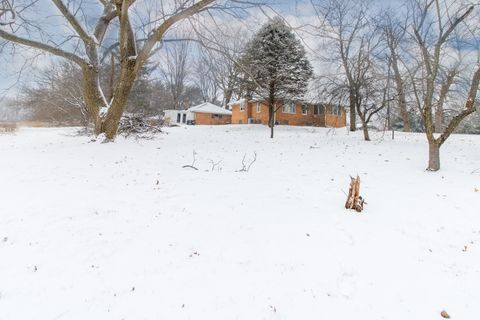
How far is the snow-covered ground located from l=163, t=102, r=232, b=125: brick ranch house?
3144 cm

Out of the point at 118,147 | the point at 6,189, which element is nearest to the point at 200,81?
the point at 118,147

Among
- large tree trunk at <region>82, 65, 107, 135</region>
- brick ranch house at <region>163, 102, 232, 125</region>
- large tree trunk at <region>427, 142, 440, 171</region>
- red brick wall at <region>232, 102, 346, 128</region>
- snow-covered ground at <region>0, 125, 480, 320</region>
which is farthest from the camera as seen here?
brick ranch house at <region>163, 102, 232, 125</region>

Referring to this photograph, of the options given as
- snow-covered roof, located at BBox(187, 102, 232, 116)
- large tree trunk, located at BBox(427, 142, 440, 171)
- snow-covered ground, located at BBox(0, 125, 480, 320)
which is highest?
snow-covered roof, located at BBox(187, 102, 232, 116)

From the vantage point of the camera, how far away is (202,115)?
38.4 metres

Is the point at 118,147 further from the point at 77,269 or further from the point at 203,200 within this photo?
the point at 77,269

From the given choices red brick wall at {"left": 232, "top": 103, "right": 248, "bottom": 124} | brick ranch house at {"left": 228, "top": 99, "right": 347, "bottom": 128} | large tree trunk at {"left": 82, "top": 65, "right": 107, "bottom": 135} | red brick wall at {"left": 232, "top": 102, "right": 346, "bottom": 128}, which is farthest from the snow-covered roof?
large tree trunk at {"left": 82, "top": 65, "right": 107, "bottom": 135}

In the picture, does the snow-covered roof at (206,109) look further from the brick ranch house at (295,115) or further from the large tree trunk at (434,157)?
the large tree trunk at (434,157)

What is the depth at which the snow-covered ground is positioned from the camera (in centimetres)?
281

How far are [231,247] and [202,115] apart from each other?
3561 cm

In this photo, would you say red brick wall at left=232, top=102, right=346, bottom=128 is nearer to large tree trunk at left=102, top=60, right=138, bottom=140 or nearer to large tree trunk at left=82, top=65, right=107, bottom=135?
large tree trunk at left=82, top=65, right=107, bottom=135

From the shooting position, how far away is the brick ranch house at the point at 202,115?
37.9 metres

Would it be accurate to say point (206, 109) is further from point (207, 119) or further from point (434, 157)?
point (434, 157)

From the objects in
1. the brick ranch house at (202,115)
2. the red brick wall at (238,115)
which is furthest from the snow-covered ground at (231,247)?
the brick ranch house at (202,115)

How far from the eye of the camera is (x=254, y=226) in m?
4.32
